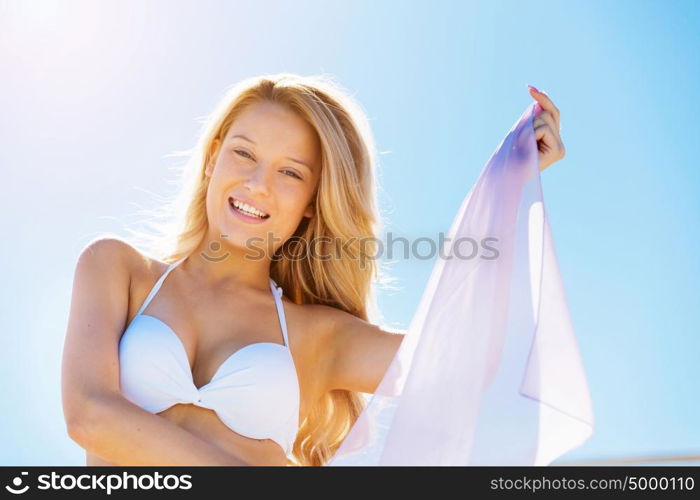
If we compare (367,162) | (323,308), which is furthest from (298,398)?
(367,162)

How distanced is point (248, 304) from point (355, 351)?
0.52 metres

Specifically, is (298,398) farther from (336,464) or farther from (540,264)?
(540,264)

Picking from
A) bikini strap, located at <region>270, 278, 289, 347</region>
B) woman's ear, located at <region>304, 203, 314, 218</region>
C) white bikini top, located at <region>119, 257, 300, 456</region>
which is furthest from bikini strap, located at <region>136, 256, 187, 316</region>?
woman's ear, located at <region>304, 203, 314, 218</region>

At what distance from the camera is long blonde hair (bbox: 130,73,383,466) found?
4.05m

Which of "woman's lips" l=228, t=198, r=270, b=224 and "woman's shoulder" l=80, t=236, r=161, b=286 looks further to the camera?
"woman's lips" l=228, t=198, r=270, b=224

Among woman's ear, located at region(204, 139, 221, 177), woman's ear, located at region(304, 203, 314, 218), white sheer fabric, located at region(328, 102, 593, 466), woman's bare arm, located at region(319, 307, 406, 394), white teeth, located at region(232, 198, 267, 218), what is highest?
woman's ear, located at region(204, 139, 221, 177)

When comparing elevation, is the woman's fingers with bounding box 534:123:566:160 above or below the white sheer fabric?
above

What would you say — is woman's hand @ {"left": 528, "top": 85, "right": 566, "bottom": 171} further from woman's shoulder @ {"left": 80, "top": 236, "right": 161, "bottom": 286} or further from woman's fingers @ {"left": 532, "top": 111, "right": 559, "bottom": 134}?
woman's shoulder @ {"left": 80, "top": 236, "right": 161, "bottom": 286}

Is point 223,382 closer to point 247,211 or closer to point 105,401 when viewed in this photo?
point 105,401

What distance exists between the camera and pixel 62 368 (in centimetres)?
320

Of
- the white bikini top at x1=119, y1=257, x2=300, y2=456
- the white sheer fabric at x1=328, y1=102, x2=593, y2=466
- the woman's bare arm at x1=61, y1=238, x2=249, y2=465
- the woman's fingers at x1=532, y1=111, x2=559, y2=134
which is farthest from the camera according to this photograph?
the woman's fingers at x1=532, y1=111, x2=559, y2=134

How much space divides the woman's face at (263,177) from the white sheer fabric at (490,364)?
0.89 m

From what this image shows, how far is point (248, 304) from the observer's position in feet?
12.7
